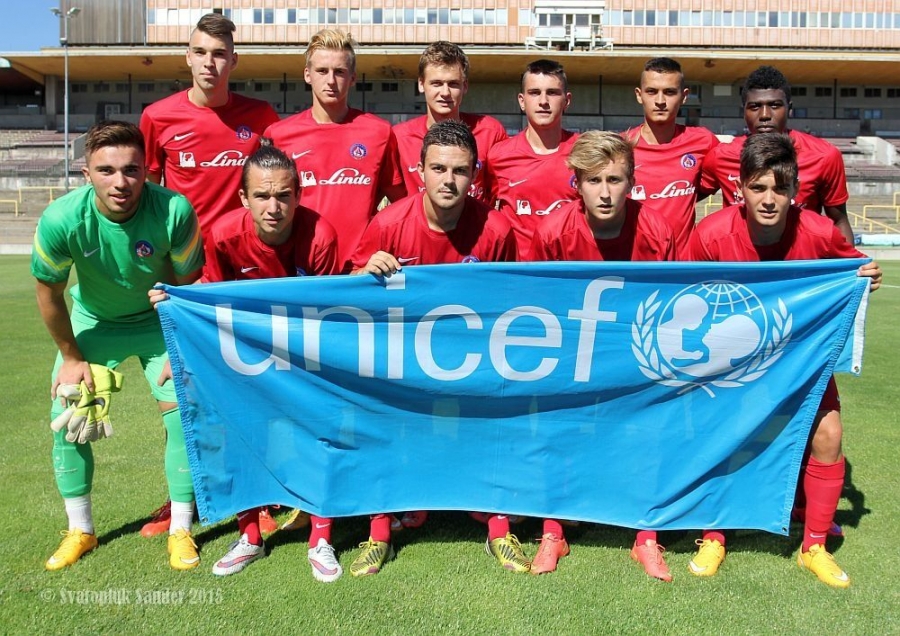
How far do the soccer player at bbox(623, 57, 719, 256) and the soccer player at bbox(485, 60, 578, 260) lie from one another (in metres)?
0.46

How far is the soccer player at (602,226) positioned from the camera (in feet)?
12.8

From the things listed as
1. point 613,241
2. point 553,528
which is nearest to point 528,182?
point 613,241

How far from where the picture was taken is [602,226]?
4055 mm

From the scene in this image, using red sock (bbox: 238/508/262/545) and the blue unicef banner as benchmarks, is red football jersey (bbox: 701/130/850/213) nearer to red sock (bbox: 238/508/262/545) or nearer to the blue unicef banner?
the blue unicef banner

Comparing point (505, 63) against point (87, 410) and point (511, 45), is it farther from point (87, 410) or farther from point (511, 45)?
point (87, 410)

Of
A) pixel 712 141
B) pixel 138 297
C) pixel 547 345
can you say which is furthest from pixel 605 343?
pixel 138 297

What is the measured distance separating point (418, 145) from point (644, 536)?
2.86 m

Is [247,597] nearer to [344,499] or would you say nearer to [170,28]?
[344,499]

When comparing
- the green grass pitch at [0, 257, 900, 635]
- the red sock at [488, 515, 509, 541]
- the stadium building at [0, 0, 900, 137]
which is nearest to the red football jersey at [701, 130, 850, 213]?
the green grass pitch at [0, 257, 900, 635]

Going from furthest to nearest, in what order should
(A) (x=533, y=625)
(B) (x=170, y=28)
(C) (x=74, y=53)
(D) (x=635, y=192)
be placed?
1. (B) (x=170, y=28)
2. (C) (x=74, y=53)
3. (D) (x=635, y=192)
4. (A) (x=533, y=625)

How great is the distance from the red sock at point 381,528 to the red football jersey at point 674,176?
2.44 metres

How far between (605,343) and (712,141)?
198 cm

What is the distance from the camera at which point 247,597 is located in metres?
3.41

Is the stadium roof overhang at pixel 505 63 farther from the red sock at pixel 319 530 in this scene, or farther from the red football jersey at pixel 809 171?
the red sock at pixel 319 530
